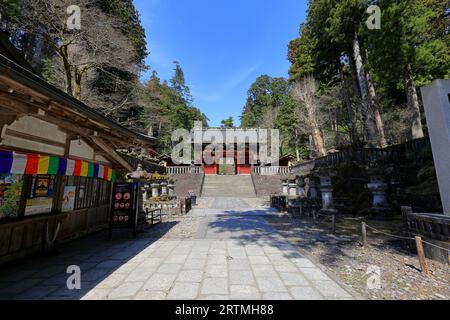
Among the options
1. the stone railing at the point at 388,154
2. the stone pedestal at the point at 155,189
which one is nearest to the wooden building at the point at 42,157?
the stone pedestal at the point at 155,189

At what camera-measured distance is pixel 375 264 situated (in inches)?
153

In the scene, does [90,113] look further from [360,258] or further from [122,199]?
[360,258]

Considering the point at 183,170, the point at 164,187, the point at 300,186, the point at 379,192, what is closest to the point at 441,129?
the point at 379,192

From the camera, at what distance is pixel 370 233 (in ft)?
19.8

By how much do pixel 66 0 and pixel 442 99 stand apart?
1729 centimetres

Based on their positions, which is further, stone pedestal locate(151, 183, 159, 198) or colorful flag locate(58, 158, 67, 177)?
stone pedestal locate(151, 183, 159, 198)

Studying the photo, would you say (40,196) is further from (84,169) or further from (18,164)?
(18,164)

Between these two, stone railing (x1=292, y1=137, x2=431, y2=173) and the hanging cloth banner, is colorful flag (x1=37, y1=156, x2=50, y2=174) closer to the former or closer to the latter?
the hanging cloth banner

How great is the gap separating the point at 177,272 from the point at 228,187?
17.2 metres

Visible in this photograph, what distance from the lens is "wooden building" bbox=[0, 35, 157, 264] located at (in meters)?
2.88

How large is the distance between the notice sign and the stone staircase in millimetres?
13042

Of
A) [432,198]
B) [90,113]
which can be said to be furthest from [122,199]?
[432,198]

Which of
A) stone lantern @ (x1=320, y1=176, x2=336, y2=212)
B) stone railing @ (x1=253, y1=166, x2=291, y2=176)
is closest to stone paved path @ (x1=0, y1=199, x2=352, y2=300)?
stone lantern @ (x1=320, y1=176, x2=336, y2=212)

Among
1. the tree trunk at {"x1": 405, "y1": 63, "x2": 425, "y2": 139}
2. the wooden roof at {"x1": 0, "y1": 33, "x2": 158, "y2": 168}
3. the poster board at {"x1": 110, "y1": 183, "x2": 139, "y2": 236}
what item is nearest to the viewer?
the wooden roof at {"x1": 0, "y1": 33, "x2": 158, "y2": 168}
